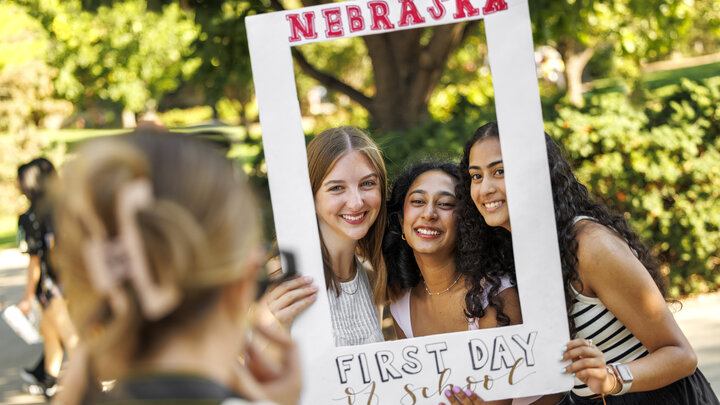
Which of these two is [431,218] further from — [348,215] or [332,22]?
[332,22]

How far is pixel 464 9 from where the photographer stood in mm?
1741

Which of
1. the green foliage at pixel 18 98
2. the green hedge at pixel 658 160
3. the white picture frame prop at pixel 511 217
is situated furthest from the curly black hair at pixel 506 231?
the green foliage at pixel 18 98

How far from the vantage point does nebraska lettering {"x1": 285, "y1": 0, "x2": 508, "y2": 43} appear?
1747mm

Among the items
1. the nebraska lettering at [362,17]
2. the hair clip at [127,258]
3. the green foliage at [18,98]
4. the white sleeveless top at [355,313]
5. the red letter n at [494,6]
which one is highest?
the green foliage at [18,98]

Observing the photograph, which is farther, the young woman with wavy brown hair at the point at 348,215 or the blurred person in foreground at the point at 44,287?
the blurred person in foreground at the point at 44,287

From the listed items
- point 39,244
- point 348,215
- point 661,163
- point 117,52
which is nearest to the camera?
point 348,215

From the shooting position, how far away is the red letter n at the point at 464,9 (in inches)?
68.3

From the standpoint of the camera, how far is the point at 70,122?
26438 mm

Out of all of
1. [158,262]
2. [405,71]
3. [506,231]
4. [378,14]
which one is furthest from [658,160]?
[158,262]

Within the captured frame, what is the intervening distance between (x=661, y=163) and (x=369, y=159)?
13.2 ft

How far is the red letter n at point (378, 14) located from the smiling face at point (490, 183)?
40 centimetres

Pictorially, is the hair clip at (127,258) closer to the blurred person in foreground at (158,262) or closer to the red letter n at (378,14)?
the blurred person in foreground at (158,262)

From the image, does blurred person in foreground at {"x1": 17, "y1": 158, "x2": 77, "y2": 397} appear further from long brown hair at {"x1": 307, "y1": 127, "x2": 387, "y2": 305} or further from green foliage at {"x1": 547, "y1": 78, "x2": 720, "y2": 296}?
green foliage at {"x1": 547, "y1": 78, "x2": 720, "y2": 296}

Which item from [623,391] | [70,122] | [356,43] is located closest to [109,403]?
[623,391]
